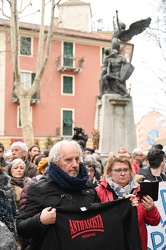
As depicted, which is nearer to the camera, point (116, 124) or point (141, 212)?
point (141, 212)

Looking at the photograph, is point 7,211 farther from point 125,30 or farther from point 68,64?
point 68,64

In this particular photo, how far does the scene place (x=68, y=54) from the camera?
128 ft

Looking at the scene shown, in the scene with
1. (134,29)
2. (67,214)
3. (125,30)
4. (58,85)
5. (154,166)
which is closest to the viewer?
(67,214)

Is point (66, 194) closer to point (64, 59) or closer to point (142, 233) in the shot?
point (142, 233)

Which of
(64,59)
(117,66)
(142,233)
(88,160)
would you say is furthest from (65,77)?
(142,233)

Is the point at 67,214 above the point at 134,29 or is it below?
below

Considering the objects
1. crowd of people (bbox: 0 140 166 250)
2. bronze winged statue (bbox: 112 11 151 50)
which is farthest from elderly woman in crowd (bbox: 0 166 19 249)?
bronze winged statue (bbox: 112 11 151 50)

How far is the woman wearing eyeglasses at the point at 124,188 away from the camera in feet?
11.1

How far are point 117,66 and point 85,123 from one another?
2475 cm

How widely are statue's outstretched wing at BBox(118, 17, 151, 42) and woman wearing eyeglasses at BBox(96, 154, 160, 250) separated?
11117 millimetres

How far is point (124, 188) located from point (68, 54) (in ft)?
118

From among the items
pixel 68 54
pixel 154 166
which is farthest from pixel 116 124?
pixel 68 54

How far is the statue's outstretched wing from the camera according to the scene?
1433 centimetres

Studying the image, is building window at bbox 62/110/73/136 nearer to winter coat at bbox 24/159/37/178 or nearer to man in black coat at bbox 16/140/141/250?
winter coat at bbox 24/159/37/178
